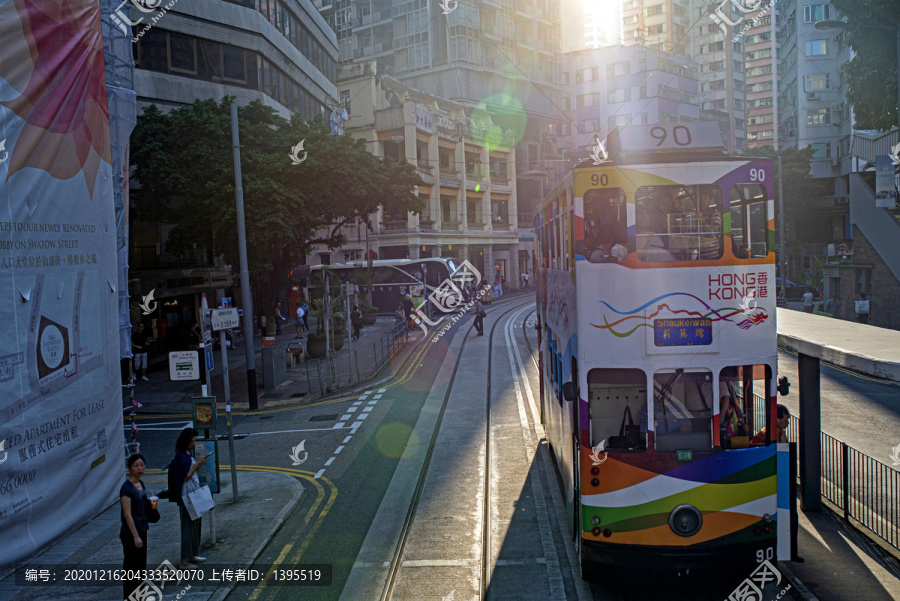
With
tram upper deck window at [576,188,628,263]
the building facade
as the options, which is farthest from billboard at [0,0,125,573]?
the building facade

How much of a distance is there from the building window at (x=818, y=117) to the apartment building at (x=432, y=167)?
2701 centimetres

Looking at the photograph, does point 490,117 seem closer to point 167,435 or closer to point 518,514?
point 167,435

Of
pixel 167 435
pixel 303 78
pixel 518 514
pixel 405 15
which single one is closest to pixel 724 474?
pixel 518 514

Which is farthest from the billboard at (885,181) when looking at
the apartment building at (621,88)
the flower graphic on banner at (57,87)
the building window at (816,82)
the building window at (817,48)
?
the apartment building at (621,88)

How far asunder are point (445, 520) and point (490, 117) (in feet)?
184

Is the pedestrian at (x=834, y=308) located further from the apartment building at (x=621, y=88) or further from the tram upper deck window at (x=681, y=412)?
the apartment building at (x=621, y=88)

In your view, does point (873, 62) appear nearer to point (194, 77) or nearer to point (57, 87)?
point (57, 87)

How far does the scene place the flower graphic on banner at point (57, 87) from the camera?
9.66 meters

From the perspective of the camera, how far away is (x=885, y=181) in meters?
23.3

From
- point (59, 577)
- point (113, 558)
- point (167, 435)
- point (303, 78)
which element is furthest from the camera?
point (303, 78)

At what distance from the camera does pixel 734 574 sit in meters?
6.94

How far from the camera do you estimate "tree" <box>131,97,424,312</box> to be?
22.9m

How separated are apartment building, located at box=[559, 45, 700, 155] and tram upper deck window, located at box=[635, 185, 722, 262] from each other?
214ft

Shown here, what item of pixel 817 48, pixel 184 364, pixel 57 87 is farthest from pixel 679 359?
pixel 817 48
